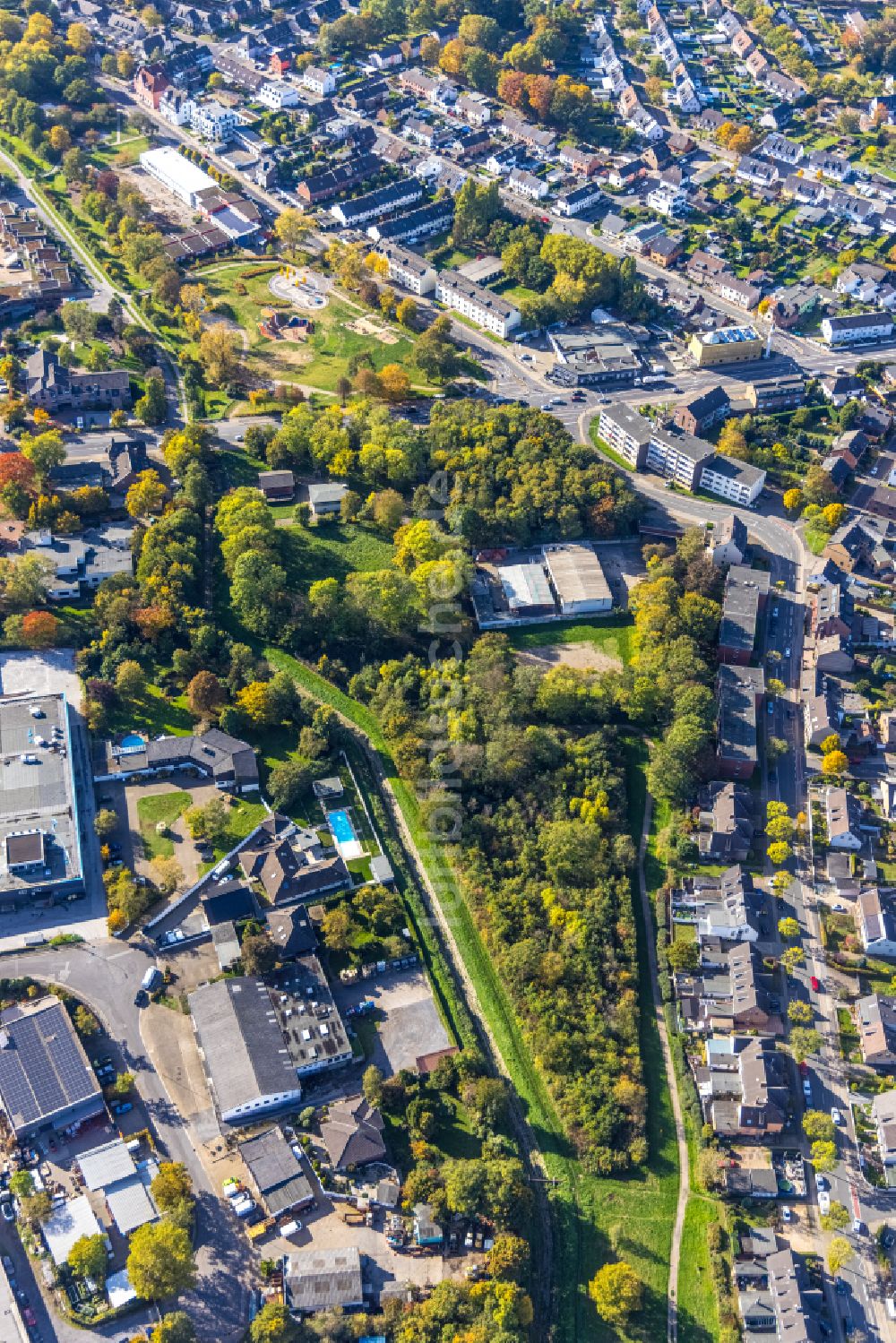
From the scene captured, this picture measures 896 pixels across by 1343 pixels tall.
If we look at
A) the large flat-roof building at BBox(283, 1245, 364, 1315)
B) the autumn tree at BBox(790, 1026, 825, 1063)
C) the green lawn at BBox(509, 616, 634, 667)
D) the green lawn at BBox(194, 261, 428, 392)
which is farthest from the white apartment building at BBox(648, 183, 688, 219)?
the large flat-roof building at BBox(283, 1245, 364, 1315)

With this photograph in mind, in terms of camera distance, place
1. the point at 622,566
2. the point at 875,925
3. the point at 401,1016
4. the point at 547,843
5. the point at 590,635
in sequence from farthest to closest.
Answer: the point at 622,566 → the point at 590,635 → the point at 547,843 → the point at 875,925 → the point at 401,1016

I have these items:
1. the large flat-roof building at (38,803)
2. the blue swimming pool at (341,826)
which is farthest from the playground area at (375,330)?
the blue swimming pool at (341,826)

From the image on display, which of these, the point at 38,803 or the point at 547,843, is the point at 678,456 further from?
the point at 38,803

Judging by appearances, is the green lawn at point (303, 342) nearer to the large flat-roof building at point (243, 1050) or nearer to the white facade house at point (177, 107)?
the white facade house at point (177, 107)

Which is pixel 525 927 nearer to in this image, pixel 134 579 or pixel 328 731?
pixel 328 731

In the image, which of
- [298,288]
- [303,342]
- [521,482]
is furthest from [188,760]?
[298,288]

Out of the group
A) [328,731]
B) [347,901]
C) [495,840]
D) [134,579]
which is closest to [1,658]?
[134,579]

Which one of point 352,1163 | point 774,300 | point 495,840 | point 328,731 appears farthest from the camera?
point 774,300
